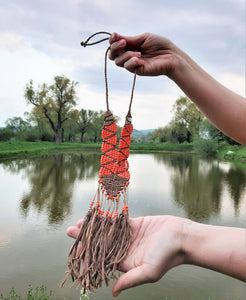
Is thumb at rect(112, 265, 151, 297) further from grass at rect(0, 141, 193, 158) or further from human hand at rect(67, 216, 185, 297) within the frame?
grass at rect(0, 141, 193, 158)

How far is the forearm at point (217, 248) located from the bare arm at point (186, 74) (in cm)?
58

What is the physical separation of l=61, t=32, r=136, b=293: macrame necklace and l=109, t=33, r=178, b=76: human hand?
8cm

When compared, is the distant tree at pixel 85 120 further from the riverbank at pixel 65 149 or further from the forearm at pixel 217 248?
the forearm at pixel 217 248

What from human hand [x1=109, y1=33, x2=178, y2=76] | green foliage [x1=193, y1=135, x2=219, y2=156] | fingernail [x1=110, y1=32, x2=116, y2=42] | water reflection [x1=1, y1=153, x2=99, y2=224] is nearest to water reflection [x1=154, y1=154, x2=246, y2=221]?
water reflection [x1=1, y1=153, x2=99, y2=224]

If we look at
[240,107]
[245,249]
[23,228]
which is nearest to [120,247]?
[245,249]

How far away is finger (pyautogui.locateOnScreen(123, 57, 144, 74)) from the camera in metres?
1.42

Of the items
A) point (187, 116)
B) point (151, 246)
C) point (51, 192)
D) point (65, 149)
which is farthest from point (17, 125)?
point (151, 246)

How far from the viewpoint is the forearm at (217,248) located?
50.0 inches

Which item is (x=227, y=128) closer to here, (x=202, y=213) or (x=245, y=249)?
(x=245, y=249)

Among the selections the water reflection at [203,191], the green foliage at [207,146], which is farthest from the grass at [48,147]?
the water reflection at [203,191]

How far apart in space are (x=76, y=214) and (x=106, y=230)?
538cm

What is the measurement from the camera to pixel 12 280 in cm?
383

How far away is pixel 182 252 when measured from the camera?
1.34 meters

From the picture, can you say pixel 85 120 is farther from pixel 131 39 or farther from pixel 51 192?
pixel 131 39
